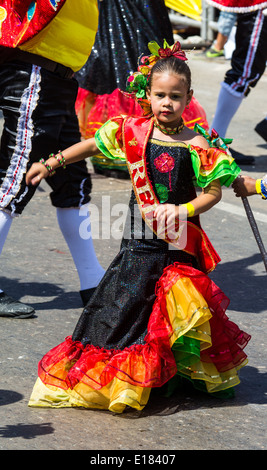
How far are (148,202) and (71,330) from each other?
0.99 metres

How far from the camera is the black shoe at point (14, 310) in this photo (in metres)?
4.54

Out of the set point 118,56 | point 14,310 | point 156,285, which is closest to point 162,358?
point 156,285

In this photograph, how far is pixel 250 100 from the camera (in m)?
10.1

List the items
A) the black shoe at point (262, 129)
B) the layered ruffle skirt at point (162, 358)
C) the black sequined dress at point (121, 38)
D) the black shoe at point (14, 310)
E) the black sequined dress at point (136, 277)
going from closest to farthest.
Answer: the layered ruffle skirt at point (162, 358), the black sequined dress at point (136, 277), the black shoe at point (14, 310), the black sequined dress at point (121, 38), the black shoe at point (262, 129)

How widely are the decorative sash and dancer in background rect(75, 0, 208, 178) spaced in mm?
3041

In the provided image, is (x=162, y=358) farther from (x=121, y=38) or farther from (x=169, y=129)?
(x=121, y=38)

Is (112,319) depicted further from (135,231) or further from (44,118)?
(44,118)

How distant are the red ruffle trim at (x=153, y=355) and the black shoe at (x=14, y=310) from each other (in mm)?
801

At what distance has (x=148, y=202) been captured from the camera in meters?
3.72

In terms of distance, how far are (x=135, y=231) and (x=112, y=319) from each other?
15.0 inches

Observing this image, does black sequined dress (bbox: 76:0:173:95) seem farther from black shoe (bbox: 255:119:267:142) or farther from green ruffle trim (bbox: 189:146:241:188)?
green ruffle trim (bbox: 189:146:241:188)

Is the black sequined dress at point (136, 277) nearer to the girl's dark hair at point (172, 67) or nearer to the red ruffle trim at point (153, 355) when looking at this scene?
the red ruffle trim at point (153, 355)

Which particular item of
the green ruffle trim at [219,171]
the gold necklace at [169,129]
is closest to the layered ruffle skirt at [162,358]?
the green ruffle trim at [219,171]
